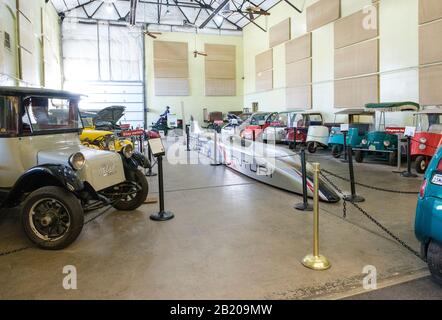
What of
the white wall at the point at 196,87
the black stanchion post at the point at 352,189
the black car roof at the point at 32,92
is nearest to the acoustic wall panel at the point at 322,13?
the white wall at the point at 196,87

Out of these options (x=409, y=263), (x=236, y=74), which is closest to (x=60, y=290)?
(x=409, y=263)

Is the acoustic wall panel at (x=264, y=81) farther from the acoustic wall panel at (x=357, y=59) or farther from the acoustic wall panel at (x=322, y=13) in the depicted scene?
the acoustic wall panel at (x=357, y=59)

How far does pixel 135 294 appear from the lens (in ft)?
8.57

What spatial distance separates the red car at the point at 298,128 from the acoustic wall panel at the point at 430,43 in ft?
13.4

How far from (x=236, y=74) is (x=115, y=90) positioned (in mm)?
8335

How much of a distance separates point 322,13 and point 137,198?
44.6 ft

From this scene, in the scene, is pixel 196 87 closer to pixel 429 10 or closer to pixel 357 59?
pixel 357 59

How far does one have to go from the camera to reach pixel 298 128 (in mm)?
12984

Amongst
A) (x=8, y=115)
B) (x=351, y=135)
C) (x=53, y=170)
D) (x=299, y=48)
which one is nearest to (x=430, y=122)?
(x=351, y=135)

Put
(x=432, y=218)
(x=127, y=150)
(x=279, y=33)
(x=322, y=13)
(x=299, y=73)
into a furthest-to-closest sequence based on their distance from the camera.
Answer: (x=279, y=33), (x=299, y=73), (x=322, y=13), (x=127, y=150), (x=432, y=218)

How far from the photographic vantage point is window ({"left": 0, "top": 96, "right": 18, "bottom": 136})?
392 cm

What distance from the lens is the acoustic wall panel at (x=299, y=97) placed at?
1644 cm

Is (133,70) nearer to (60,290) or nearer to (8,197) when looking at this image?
(8,197)
